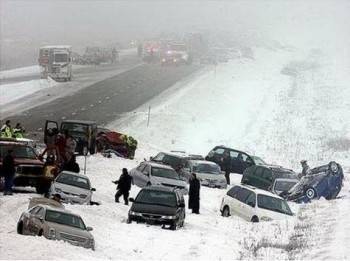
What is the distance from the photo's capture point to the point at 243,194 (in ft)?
85.8

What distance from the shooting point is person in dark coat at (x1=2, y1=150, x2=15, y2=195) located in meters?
23.5

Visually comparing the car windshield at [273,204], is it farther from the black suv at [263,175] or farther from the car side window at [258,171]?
the car side window at [258,171]

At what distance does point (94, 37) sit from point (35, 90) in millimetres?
64247

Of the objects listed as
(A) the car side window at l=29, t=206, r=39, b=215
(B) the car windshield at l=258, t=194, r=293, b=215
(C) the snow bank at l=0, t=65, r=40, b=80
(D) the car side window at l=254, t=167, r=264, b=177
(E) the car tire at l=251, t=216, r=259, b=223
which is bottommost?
(C) the snow bank at l=0, t=65, r=40, b=80

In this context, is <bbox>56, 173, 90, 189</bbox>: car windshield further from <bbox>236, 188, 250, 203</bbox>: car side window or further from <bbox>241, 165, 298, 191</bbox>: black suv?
<bbox>241, 165, 298, 191</bbox>: black suv

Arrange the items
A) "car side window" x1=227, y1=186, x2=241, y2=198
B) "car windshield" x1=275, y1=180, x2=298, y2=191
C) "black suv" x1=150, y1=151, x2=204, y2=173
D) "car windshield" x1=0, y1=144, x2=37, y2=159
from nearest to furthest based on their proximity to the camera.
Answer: "car windshield" x1=0, y1=144, x2=37, y2=159 → "car side window" x1=227, y1=186, x2=241, y2=198 → "car windshield" x1=275, y1=180, x2=298, y2=191 → "black suv" x1=150, y1=151, x2=204, y2=173

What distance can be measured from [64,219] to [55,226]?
0.57 metres

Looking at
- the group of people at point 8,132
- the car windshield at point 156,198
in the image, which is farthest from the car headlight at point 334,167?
the group of people at point 8,132

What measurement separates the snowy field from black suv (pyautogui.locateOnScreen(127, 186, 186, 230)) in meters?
0.50

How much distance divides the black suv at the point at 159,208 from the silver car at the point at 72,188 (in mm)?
2420

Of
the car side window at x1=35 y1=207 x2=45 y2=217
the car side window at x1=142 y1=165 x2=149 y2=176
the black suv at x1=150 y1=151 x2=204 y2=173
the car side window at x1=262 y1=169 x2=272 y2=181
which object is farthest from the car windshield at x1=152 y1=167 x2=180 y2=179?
the car side window at x1=35 y1=207 x2=45 y2=217

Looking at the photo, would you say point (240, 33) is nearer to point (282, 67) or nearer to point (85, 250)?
point (282, 67)

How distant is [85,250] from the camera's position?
17078 millimetres

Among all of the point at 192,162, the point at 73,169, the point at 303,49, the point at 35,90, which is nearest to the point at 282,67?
the point at 303,49
